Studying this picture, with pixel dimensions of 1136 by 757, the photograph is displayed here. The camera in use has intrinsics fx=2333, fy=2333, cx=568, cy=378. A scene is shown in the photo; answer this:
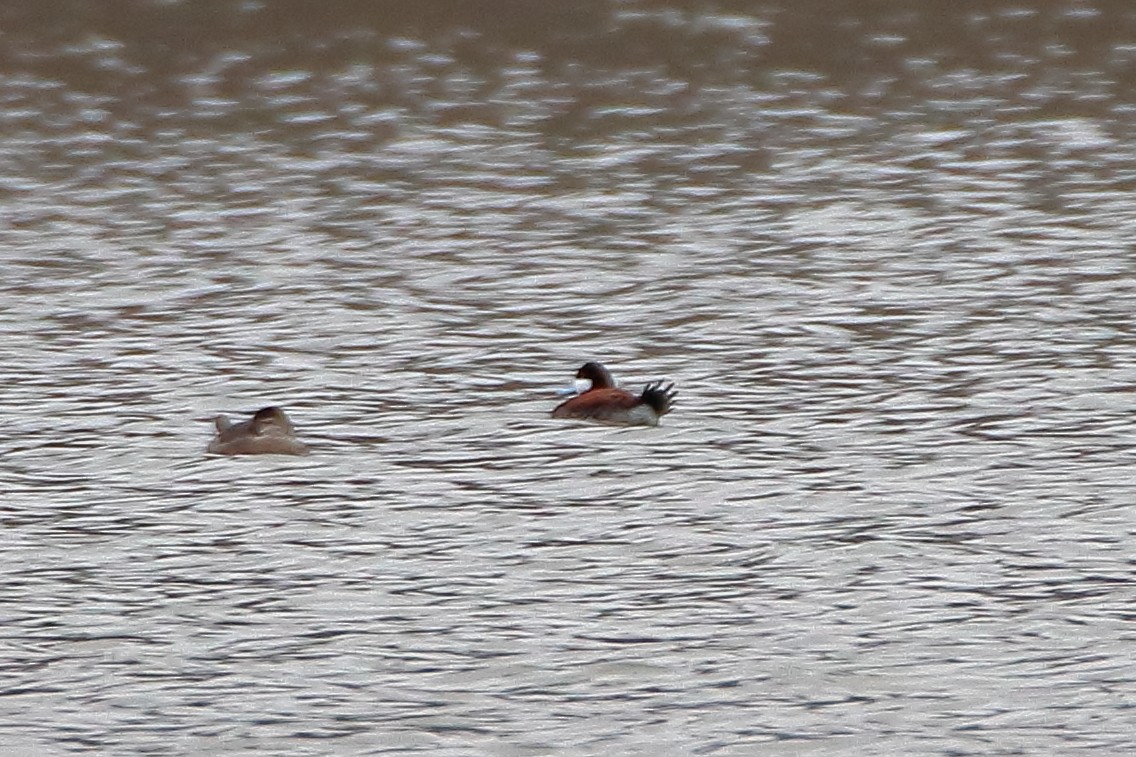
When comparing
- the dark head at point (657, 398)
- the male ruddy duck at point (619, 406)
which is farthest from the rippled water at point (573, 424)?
the dark head at point (657, 398)

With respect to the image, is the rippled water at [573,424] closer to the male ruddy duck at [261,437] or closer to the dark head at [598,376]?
the male ruddy duck at [261,437]

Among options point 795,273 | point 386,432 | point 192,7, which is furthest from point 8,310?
point 192,7

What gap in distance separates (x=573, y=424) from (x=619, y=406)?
0.43 m

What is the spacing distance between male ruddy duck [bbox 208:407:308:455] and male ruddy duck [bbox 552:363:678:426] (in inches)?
74.0

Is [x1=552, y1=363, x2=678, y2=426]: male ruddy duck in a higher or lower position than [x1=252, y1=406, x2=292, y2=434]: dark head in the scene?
lower

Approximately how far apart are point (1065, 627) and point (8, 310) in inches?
434

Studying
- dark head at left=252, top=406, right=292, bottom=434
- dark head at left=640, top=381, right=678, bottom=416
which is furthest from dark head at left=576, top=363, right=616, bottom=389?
dark head at left=252, top=406, right=292, bottom=434

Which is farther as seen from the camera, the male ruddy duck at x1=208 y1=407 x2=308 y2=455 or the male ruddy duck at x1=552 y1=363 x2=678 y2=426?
the male ruddy duck at x1=552 y1=363 x2=678 y2=426

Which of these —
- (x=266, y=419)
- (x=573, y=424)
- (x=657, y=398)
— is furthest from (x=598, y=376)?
(x=266, y=419)

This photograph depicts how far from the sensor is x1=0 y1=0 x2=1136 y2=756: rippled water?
1100cm

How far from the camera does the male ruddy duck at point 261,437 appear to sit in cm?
1494

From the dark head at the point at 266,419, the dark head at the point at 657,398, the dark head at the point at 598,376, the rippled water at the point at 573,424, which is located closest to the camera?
the rippled water at the point at 573,424

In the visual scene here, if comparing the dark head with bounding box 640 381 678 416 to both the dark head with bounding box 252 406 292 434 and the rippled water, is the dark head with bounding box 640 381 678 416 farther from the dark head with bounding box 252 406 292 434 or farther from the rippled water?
the dark head with bounding box 252 406 292 434

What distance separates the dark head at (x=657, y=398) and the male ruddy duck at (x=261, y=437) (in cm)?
229
